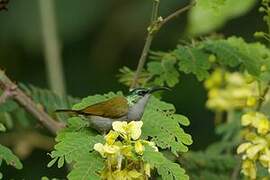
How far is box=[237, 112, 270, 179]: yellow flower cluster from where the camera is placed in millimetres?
2939

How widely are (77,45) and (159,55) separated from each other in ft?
12.1

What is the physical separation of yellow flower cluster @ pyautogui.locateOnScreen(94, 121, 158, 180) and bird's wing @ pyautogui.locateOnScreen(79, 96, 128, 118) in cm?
26

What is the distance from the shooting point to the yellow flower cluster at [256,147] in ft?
9.64

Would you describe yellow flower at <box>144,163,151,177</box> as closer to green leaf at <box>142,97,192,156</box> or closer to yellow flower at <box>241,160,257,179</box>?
green leaf at <box>142,97,192,156</box>

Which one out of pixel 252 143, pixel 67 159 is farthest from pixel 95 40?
pixel 67 159

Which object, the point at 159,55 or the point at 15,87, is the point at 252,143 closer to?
the point at 159,55

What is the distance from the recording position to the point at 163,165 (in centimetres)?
248

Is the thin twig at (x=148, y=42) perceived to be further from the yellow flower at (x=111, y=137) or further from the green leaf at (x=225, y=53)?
the yellow flower at (x=111, y=137)

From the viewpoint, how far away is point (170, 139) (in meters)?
2.61

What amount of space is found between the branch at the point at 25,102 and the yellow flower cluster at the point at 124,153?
0.75m

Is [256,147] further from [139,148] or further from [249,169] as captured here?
[139,148]

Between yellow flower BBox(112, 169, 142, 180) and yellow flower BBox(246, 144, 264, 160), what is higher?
yellow flower BBox(246, 144, 264, 160)

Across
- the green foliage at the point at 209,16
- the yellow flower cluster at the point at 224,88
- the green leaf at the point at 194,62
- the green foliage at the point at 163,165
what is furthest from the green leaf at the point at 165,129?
the yellow flower cluster at the point at 224,88

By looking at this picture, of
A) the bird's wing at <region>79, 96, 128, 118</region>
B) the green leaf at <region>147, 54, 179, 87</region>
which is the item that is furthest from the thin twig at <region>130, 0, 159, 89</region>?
the bird's wing at <region>79, 96, 128, 118</region>
